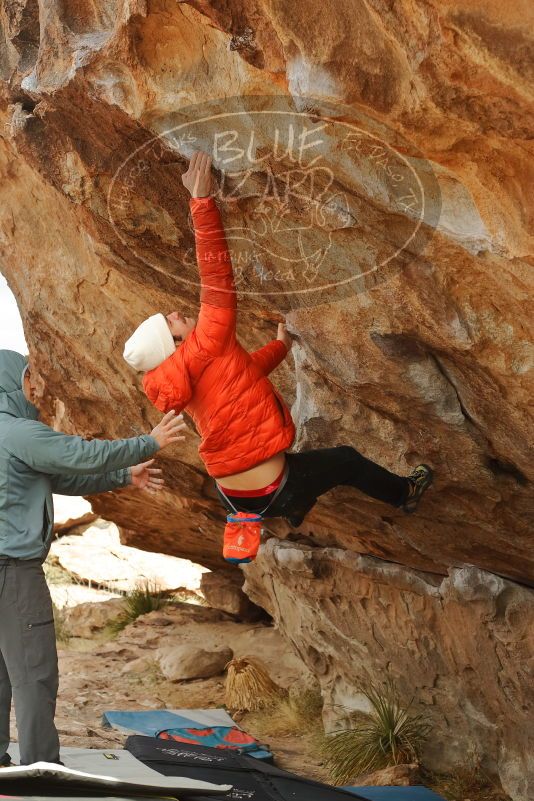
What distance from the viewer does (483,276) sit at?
3.64m

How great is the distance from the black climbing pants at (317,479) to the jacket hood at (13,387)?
1045 millimetres

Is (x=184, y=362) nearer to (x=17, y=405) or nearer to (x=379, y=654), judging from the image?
(x=17, y=405)

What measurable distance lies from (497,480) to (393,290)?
4.23 ft

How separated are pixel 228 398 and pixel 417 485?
3.69 ft

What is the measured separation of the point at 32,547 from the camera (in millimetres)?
4281

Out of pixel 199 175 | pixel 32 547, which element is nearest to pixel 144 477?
pixel 32 547

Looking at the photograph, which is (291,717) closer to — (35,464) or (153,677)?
(153,677)

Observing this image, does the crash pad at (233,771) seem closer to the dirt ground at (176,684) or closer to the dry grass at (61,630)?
the dirt ground at (176,684)

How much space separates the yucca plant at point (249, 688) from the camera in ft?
25.1

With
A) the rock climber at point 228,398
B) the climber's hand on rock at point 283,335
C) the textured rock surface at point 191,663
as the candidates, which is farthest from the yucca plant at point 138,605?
the climber's hand on rock at point 283,335

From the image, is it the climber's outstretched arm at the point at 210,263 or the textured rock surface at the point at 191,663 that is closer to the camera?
the climber's outstretched arm at the point at 210,263

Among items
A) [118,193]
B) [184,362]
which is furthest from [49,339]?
[184,362]

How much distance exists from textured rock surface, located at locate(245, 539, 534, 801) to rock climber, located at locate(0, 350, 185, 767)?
7.18ft

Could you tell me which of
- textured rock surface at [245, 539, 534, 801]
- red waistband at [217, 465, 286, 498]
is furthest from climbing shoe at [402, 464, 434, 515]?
textured rock surface at [245, 539, 534, 801]
